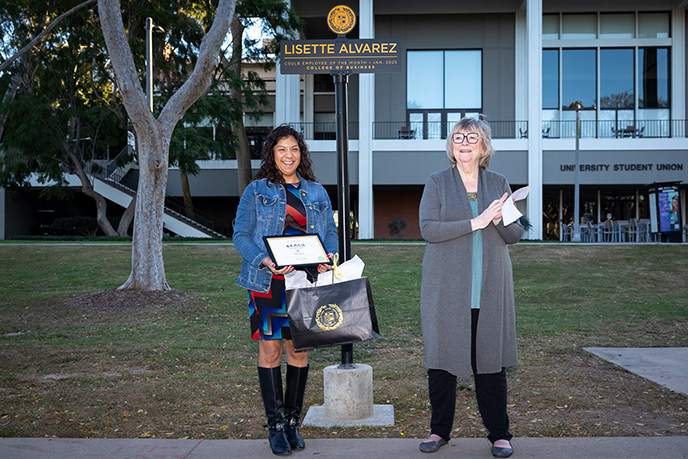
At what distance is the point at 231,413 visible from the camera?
14.3 feet

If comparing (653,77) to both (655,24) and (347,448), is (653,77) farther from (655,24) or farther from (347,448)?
(347,448)

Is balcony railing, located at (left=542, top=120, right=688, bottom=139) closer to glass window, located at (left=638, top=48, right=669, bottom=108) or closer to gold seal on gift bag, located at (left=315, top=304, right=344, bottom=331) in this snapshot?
glass window, located at (left=638, top=48, right=669, bottom=108)

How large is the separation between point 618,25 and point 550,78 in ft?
12.0

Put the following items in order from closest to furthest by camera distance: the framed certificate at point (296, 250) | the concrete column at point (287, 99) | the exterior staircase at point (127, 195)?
the framed certificate at point (296, 250) < the concrete column at point (287, 99) < the exterior staircase at point (127, 195)

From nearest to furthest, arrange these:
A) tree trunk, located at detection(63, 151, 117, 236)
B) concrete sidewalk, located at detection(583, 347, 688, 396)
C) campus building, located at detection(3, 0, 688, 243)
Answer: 1. concrete sidewalk, located at detection(583, 347, 688, 396)
2. tree trunk, located at detection(63, 151, 117, 236)
3. campus building, located at detection(3, 0, 688, 243)

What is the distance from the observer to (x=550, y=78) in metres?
26.4

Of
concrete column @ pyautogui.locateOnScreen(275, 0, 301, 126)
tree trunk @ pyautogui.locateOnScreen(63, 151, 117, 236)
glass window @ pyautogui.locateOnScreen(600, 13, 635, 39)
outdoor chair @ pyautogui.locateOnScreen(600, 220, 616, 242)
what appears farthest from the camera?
glass window @ pyautogui.locateOnScreen(600, 13, 635, 39)

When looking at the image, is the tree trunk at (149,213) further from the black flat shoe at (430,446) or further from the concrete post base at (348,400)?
the black flat shoe at (430,446)

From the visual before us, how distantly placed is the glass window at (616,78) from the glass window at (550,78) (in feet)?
6.50

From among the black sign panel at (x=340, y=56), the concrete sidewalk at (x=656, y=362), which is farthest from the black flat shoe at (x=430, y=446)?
the black sign panel at (x=340, y=56)

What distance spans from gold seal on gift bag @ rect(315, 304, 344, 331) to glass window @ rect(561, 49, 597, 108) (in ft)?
84.3

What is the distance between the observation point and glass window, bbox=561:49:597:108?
26.3 meters

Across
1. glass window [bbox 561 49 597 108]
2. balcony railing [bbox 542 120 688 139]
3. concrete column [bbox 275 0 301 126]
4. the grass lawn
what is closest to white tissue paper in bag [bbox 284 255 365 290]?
the grass lawn

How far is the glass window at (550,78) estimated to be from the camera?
26.3m
